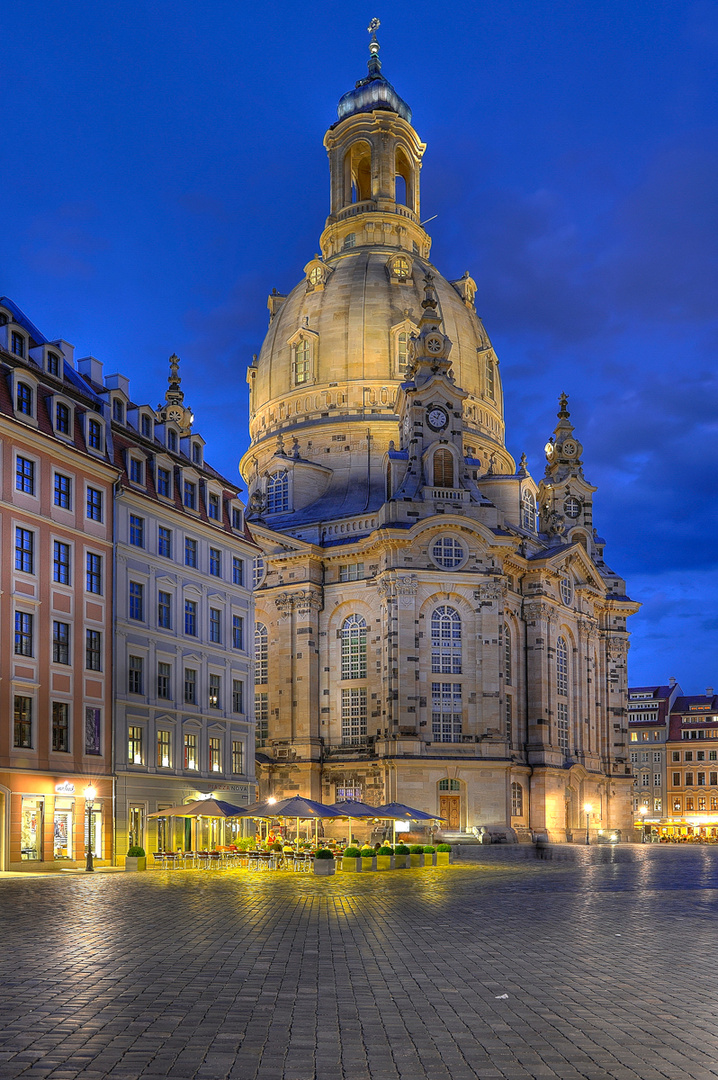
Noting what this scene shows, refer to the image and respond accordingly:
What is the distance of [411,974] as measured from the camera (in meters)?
17.5

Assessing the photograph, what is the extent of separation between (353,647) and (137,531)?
4021 cm

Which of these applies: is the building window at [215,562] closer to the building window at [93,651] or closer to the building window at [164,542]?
the building window at [164,542]

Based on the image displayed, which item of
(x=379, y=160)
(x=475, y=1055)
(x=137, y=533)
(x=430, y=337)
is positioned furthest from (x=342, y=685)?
(x=475, y=1055)

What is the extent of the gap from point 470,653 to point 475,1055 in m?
79.2

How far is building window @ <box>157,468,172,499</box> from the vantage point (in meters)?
59.2

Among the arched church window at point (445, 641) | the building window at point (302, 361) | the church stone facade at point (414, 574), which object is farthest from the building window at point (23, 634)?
the building window at point (302, 361)

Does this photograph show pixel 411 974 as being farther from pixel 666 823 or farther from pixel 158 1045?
pixel 666 823

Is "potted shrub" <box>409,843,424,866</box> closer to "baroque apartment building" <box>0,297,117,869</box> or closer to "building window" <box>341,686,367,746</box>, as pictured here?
"baroque apartment building" <box>0,297,117,869</box>

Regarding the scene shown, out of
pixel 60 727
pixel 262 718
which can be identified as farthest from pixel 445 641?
pixel 60 727

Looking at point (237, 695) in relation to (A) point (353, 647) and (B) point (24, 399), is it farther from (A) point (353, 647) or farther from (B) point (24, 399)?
(A) point (353, 647)

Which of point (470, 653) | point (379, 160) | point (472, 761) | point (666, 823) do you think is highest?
point (379, 160)

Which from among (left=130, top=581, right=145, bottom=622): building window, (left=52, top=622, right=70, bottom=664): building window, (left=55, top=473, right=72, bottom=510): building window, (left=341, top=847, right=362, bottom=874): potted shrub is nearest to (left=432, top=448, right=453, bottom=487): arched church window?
(left=130, top=581, right=145, bottom=622): building window

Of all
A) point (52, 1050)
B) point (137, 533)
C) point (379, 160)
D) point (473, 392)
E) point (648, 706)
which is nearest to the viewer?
point (52, 1050)

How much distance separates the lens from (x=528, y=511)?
115m
